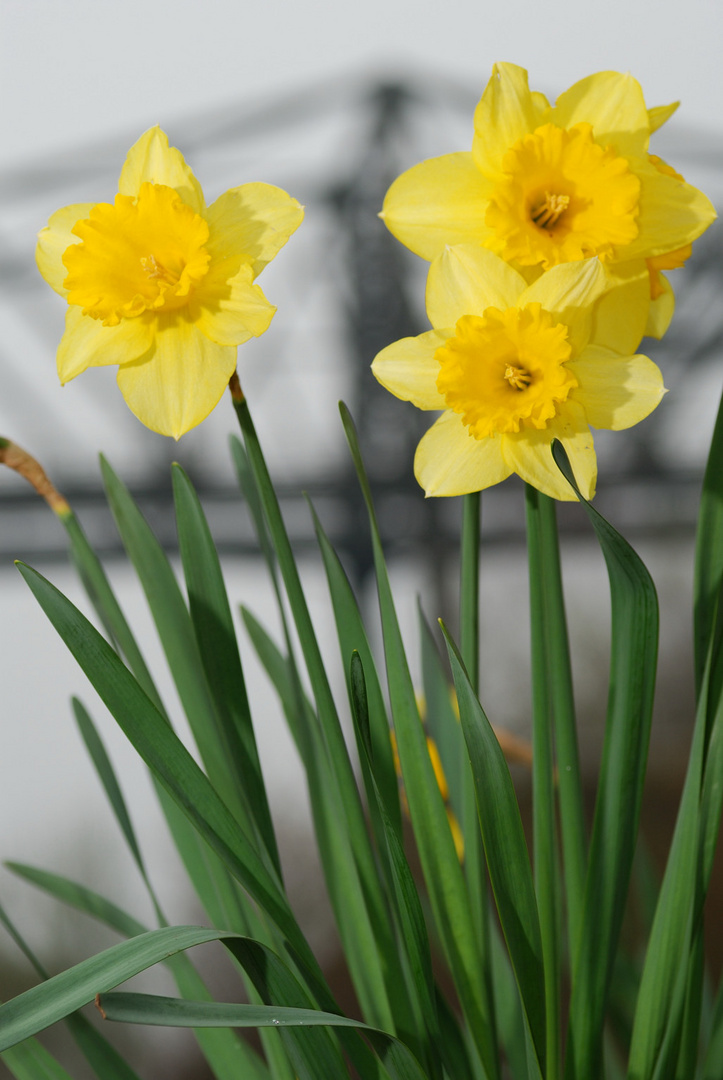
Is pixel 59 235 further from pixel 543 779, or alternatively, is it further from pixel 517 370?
pixel 543 779

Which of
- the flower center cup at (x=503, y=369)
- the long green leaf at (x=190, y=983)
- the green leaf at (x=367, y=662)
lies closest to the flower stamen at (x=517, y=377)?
the flower center cup at (x=503, y=369)

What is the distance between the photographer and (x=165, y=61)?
1380 mm

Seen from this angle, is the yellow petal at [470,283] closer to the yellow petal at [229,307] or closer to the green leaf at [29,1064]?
the yellow petal at [229,307]

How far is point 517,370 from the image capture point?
271 mm

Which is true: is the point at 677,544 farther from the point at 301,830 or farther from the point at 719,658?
the point at 719,658

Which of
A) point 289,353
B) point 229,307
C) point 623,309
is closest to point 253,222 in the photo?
point 229,307

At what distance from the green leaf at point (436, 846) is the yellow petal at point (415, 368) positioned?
Result: 0.04 m

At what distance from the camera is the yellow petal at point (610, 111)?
275 millimetres

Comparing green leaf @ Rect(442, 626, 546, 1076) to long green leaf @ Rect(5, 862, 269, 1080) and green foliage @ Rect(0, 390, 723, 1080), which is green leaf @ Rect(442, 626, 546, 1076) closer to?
green foliage @ Rect(0, 390, 723, 1080)

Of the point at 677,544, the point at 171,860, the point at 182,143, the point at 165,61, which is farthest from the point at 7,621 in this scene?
the point at 677,544

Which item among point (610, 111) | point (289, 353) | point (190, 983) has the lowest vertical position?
point (190, 983)

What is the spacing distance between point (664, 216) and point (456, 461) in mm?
111

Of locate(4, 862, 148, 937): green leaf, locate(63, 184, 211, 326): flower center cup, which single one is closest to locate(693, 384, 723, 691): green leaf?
locate(63, 184, 211, 326): flower center cup

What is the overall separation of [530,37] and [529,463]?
1462 mm
